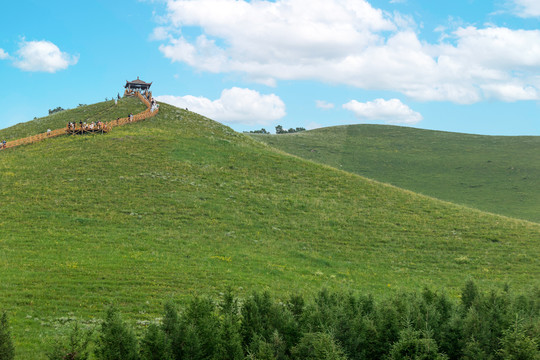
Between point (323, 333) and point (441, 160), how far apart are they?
9563 cm

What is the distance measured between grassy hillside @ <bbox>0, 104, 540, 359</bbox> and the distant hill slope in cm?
3001

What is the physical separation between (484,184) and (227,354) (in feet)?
260

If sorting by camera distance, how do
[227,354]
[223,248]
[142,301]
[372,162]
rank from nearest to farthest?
[227,354], [142,301], [223,248], [372,162]

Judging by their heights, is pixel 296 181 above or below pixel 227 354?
above

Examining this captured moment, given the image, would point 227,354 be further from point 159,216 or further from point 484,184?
point 484,184

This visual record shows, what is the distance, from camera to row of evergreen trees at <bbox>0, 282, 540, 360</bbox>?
11.2 meters

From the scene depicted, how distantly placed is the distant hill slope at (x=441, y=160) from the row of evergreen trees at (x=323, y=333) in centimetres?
5359

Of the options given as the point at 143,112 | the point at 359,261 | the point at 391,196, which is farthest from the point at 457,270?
the point at 143,112

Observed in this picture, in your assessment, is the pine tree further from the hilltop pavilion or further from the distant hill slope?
the hilltop pavilion

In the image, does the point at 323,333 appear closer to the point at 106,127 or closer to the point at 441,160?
the point at 106,127

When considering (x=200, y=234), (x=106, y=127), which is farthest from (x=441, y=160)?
(x=200, y=234)

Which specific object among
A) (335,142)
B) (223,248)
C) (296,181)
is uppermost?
(335,142)

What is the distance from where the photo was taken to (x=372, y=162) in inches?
3826

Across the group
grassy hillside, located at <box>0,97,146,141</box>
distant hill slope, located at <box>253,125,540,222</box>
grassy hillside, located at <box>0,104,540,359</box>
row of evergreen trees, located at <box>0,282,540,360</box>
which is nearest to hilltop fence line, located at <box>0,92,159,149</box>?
grassy hillside, located at <box>0,104,540,359</box>
